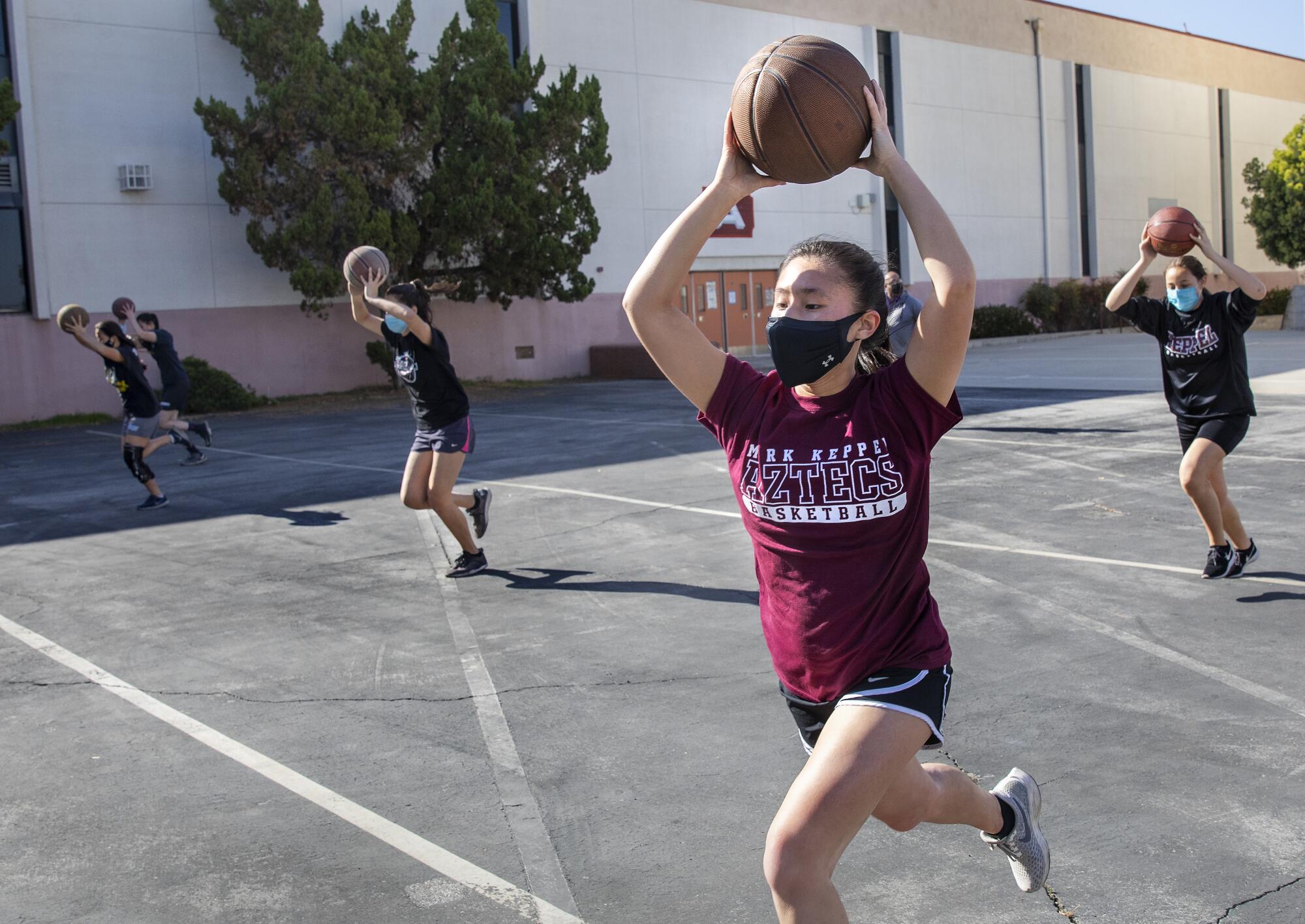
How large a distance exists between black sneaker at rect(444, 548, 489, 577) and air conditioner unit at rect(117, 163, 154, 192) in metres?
18.1

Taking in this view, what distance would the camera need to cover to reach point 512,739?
4.99 m

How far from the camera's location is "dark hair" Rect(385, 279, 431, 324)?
8.07 m

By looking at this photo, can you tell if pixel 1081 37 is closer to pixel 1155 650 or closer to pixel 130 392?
pixel 130 392

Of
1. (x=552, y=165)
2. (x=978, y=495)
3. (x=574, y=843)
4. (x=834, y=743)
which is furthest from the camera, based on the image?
(x=552, y=165)

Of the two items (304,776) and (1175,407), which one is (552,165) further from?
(304,776)

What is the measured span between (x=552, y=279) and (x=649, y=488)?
619 inches

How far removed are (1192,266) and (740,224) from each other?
84.1 ft

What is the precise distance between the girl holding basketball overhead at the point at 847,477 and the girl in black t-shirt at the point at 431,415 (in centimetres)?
520

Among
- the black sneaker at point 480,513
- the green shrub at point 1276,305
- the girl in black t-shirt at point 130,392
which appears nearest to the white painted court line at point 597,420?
the girl in black t-shirt at point 130,392

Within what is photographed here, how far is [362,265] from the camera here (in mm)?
7922

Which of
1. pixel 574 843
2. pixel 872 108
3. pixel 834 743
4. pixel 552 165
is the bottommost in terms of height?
pixel 574 843

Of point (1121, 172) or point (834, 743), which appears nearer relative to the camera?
point (834, 743)

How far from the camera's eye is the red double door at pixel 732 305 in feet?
106

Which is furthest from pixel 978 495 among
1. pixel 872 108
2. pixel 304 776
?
pixel 872 108
